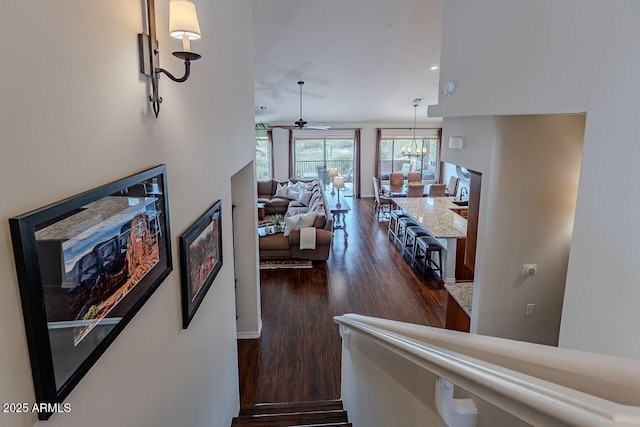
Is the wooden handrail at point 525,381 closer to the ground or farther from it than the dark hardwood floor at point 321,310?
farther from it

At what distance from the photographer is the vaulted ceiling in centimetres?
490

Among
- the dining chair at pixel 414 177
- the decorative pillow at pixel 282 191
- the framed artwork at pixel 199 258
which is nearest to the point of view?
the framed artwork at pixel 199 258

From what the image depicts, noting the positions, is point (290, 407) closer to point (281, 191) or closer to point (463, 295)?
point (463, 295)

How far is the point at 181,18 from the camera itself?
1386mm

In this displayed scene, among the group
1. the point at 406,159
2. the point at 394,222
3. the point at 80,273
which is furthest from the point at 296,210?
the point at 80,273

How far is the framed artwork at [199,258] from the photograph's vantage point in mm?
1885

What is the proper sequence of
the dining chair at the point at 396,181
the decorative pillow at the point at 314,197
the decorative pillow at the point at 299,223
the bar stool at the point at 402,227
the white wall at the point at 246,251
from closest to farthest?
the white wall at the point at 246,251
the decorative pillow at the point at 299,223
the bar stool at the point at 402,227
the decorative pillow at the point at 314,197
the dining chair at the point at 396,181

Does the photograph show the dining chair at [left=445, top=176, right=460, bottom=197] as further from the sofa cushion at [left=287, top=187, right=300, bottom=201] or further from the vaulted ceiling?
the sofa cushion at [left=287, top=187, right=300, bottom=201]

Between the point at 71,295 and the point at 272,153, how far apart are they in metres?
12.7

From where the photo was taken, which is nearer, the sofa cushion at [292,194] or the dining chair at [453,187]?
the sofa cushion at [292,194]

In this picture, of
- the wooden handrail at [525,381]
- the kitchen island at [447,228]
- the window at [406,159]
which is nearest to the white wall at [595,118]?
the wooden handrail at [525,381]

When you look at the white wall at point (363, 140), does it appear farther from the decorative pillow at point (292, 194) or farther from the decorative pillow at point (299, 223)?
the decorative pillow at point (299, 223)

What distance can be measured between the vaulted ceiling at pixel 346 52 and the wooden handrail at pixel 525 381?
186 inches

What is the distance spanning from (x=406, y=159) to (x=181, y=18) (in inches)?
515
